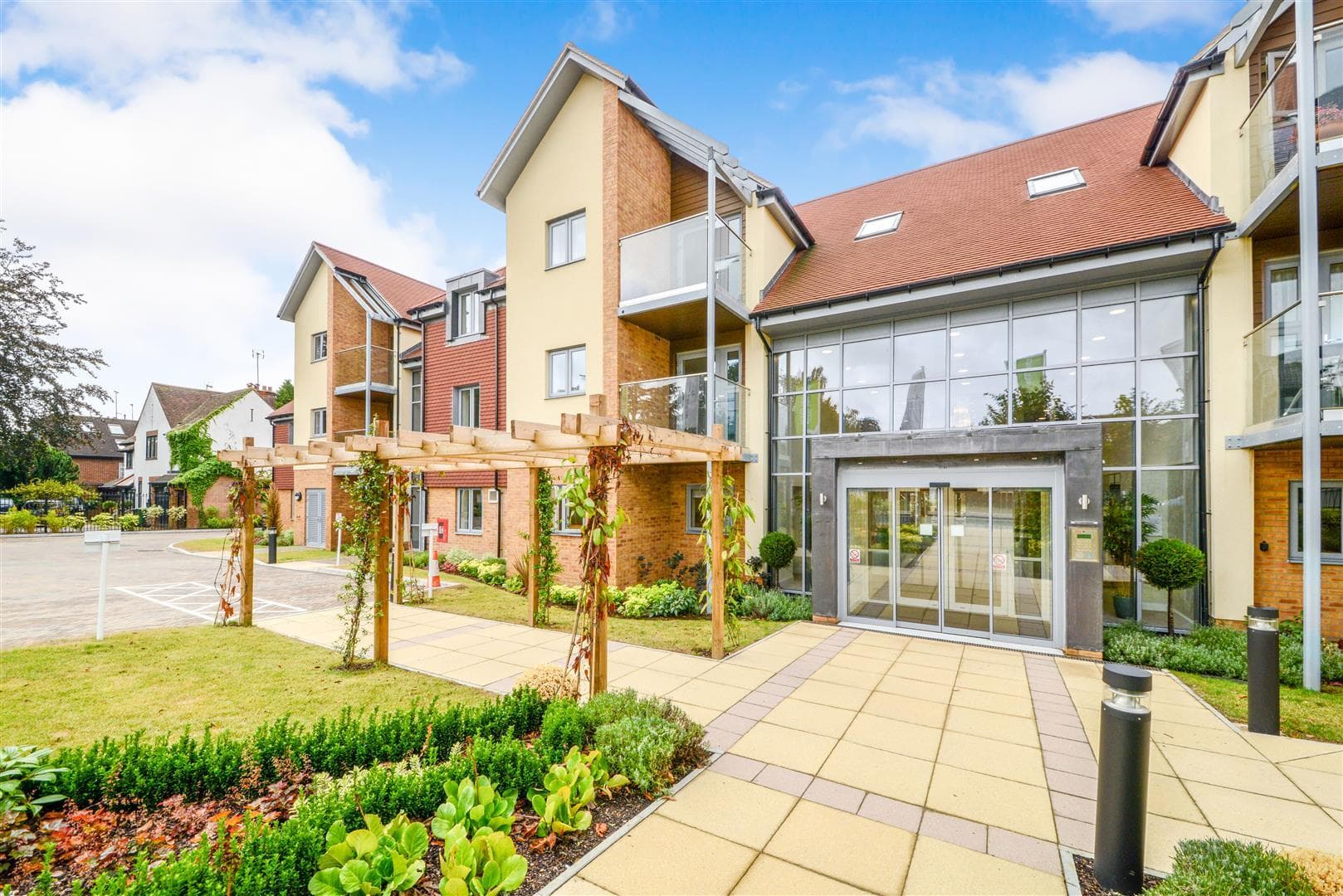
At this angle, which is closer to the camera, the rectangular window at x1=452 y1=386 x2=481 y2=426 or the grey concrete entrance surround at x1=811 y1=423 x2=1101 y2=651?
the grey concrete entrance surround at x1=811 y1=423 x2=1101 y2=651

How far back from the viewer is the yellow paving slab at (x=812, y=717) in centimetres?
482

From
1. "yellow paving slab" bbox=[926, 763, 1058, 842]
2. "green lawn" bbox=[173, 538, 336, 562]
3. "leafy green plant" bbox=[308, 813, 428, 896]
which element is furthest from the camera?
"green lawn" bbox=[173, 538, 336, 562]

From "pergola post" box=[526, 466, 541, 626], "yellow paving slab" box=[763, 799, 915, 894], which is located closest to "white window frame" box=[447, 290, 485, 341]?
"pergola post" box=[526, 466, 541, 626]

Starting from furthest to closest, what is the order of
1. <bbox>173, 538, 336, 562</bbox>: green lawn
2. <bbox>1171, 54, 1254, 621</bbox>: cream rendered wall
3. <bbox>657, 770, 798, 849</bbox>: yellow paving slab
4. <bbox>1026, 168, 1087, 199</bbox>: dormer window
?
<bbox>173, 538, 336, 562</bbox>: green lawn < <bbox>1026, 168, 1087, 199</bbox>: dormer window < <bbox>1171, 54, 1254, 621</bbox>: cream rendered wall < <bbox>657, 770, 798, 849</bbox>: yellow paving slab

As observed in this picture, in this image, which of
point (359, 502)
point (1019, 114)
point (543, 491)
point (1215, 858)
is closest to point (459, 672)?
point (359, 502)

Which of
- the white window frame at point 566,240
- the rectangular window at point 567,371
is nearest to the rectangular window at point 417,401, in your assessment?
the rectangular window at point 567,371

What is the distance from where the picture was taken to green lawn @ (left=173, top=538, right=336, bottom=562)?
53.7 feet

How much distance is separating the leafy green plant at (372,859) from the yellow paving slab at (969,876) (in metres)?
2.51

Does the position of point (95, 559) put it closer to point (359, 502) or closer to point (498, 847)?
point (359, 502)

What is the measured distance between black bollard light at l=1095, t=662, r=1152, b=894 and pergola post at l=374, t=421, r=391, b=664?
22.7 feet

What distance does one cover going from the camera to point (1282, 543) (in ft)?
23.1

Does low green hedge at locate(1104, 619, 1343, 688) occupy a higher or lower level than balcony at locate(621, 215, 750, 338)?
lower

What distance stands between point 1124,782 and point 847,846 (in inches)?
60.0

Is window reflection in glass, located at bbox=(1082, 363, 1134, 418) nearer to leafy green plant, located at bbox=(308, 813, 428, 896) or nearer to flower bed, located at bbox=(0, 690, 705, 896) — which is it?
flower bed, located at bbox=(0, 690, 705, 896)
